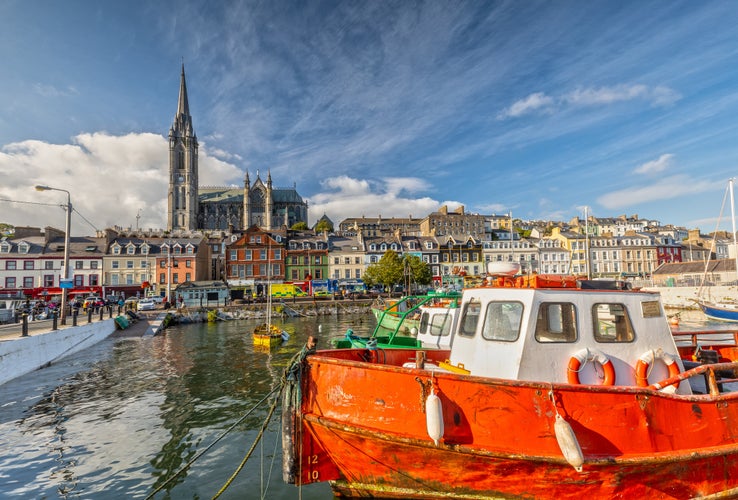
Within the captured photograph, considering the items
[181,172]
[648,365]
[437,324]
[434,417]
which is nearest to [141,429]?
[434,417]

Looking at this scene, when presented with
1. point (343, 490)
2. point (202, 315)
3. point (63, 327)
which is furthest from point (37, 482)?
point (202, 315)

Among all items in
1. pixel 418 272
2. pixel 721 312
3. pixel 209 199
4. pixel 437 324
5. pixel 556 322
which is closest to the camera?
pixel 556 322

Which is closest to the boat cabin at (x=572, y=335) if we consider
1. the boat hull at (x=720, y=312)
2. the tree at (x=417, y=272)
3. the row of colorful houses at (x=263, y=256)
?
the boat hull at (x=720, y=312)

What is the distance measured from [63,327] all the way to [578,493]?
27.1 metres

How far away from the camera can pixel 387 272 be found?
57.2 meters

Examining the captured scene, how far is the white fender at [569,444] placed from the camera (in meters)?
5.27

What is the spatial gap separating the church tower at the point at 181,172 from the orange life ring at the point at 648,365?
134m

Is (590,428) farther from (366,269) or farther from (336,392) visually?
(366,269)

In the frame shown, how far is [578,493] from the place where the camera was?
574 cm

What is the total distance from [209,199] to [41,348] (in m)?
127

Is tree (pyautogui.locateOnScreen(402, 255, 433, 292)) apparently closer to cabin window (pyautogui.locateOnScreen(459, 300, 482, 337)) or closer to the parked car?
the parked car

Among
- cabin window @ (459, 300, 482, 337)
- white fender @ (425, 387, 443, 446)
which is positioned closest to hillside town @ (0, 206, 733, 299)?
cabin window @ (459, 300, 482, 337)

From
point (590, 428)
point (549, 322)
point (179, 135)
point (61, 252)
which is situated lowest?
point (590, 428)

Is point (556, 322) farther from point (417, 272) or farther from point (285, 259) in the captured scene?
point (285, 259)
